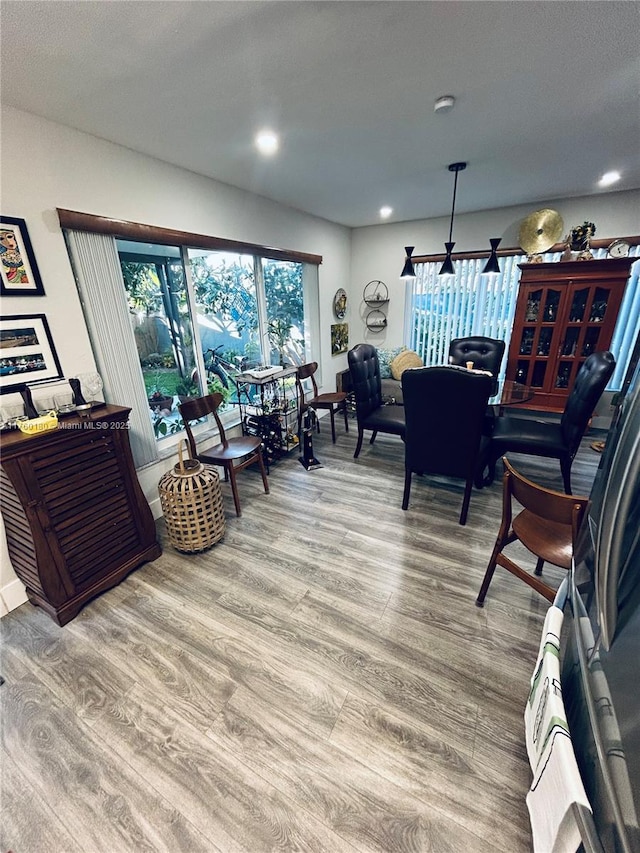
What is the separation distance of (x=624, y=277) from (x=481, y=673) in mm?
3788

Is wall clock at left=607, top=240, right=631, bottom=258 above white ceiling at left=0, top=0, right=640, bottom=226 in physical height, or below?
below

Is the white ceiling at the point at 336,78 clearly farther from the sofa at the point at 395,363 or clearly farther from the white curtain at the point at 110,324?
the sofa at the point at 395,363

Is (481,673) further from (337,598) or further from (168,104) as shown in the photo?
(168,104)

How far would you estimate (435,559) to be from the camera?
2139 mm

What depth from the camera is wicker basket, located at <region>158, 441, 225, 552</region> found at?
6.99 feet

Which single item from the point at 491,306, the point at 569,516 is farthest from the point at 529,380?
the point at 569,516

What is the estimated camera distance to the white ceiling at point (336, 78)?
1179 millimetres

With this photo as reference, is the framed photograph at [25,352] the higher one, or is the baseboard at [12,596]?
the framed photograph at [25,352]

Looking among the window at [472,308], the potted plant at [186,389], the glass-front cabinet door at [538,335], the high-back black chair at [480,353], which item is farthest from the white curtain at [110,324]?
the glass-front cabinet door at [538,335]

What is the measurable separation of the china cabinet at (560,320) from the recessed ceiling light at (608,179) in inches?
25.8

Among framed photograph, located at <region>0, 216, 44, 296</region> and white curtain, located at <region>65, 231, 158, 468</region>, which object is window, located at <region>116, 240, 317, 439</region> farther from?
framed photograph, located at <region>0, 216, 44, 296</region>

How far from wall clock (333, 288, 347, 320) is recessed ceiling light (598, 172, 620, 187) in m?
2.88

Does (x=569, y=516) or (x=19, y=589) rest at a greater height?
(x=569, y=516)

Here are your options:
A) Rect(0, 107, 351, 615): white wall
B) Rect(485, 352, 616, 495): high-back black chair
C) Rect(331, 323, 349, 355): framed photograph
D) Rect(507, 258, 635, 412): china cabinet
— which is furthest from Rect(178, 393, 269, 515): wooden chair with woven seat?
Rect(507, 258, 635, 412): china cabinet
